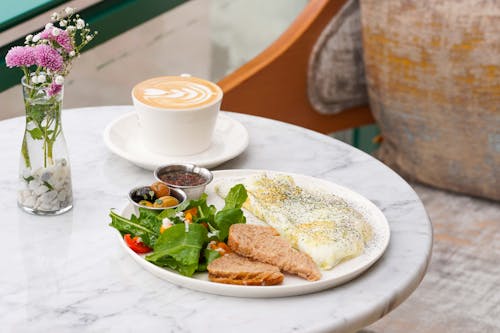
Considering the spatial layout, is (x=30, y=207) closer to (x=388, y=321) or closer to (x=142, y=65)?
(x=388, y=321)

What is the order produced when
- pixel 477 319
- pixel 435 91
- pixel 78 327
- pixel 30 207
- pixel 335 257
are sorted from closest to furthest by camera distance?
pixel 78 327, pixel 335 257, pixel 30 207, pixel 477 319, pixel 435 91

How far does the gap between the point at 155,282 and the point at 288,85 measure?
119 cm

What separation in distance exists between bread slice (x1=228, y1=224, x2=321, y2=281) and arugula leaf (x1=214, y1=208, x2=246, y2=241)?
0.5 inches

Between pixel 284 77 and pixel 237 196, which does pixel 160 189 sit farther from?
pixel 284 77

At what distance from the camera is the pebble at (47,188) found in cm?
126

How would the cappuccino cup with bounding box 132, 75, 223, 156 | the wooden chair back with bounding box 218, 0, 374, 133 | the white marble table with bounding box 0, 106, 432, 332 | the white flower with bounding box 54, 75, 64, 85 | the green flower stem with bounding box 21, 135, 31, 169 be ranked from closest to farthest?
the white marble table with bounding box 0, 106, 432, 332, the white flower with bounding box 54, 75, 64, 85, the green flower stem with bounding box 21, 135, 31, 169, the cappuccino cup with bounding box 132, 75, 223, 156, the wooden chair back with bounding box 218, 0, 374, 133

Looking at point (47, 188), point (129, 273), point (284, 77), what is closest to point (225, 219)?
point (129, 273)

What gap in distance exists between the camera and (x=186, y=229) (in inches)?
44.9

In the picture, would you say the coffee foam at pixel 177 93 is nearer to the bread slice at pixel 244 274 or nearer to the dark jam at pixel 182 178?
the dark jam at pixel 182 178

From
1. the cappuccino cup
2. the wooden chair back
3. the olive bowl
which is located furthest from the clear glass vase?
the wooden chair back

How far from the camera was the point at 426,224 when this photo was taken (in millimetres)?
1300

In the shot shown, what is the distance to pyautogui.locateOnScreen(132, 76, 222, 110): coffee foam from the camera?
1435mm

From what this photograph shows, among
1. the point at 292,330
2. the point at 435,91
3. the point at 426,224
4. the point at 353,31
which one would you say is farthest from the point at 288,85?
the point at 292,330

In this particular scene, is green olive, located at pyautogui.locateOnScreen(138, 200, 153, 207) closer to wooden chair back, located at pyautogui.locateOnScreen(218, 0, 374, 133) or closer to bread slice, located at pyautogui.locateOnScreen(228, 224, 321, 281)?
bread slice, located at pyautogui.locateOnScreen(228, 224, 321, 281)
